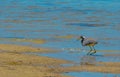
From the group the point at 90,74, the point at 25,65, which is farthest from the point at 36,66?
the point at 90,74

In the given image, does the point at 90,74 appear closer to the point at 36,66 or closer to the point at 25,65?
the point at 36,66

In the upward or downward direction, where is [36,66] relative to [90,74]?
downward

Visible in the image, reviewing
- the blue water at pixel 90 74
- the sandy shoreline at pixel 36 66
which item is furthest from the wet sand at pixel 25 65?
the blue water at pixel 90 74

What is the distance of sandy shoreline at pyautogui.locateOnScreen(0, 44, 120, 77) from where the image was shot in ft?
43.6

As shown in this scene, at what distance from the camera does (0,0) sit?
60.8m

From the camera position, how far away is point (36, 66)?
48.1ft

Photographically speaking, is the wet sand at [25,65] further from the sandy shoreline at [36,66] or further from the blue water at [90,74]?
the blue water at [90,74]

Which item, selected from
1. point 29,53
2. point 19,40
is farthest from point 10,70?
point 19,40

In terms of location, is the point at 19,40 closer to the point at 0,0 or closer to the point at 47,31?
the point at 47,31

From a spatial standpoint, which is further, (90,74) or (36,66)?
(36,66)

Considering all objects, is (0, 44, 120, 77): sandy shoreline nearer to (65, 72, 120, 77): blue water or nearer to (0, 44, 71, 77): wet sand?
(0, 44, 71, 77): wet sand

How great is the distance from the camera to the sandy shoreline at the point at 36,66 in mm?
13281

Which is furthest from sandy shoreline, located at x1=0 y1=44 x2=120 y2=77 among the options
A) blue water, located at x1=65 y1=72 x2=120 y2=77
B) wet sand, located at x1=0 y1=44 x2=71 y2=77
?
blue water, located at x1=65 y1=72 x2=120 y2=77

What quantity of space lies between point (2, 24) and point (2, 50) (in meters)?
12.2
